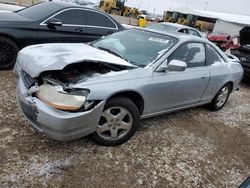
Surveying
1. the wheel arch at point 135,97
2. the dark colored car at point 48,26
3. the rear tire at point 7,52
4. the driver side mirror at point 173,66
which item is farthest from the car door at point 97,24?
the wheel arch at point 135,97

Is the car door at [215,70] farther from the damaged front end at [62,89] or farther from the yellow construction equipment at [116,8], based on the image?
the yellow construction equipment at [116,8]

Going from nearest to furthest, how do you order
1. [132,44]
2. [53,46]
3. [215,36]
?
1. [53,46]
2. [132,44]
3. [215,36]

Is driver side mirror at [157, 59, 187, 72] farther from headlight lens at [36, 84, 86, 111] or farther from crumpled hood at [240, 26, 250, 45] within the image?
crumpled hood at [240, 26, 250, 45]

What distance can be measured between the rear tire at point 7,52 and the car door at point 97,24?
1.81m

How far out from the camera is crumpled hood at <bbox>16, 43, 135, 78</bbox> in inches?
120

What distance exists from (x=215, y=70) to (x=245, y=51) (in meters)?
3.82

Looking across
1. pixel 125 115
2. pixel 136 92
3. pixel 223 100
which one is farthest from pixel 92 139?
pixel 223 100

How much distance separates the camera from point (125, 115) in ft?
11.4

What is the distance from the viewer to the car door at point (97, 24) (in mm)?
6562

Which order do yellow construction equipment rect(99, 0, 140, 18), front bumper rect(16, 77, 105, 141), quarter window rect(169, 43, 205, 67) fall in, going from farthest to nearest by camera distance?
1. yellow construction equipment rect(99, 0, 140, 18)
2. quarter window rect(169, 43, 205, 67)
3. front bumper rect(16, 77, 105, 141)

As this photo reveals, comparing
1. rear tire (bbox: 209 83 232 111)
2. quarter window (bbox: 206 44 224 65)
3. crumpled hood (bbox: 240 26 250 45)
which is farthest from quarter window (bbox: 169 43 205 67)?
crumpled hood (bbox: 240 26 250 45)

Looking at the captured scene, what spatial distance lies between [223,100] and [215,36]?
40.8 feet

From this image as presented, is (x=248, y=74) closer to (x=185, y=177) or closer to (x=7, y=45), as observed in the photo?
(x=185, y=177)

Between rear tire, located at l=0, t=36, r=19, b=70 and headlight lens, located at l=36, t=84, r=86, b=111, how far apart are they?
2879 millimetres
